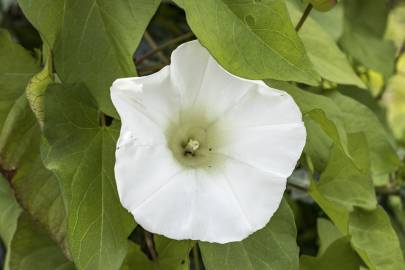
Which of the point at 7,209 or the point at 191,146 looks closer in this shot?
the point at 191,146

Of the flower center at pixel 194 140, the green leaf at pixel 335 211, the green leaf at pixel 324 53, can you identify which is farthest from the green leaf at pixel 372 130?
the flower center at pixel 194 140

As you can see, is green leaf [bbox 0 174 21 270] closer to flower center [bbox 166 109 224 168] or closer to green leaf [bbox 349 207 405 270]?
flower center [bbox 166 109 224 168]

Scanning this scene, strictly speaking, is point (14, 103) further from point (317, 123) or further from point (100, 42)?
point (317, 123)

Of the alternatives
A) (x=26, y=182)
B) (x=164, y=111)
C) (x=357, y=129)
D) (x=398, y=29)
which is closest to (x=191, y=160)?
(x=164, y=111)

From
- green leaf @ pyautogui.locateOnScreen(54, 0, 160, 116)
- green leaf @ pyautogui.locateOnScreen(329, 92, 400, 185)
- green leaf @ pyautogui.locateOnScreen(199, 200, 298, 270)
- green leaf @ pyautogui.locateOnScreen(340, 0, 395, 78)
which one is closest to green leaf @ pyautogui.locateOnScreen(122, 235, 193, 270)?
green leaf @ pyautogui.locateOnScreen(199, 200, 298, 270)

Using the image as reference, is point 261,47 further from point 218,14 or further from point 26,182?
point 26,182

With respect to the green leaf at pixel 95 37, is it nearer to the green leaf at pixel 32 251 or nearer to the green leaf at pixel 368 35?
the green leaf at pixel 32 251

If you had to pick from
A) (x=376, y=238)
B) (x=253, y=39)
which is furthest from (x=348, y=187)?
(x=253, y=39)
